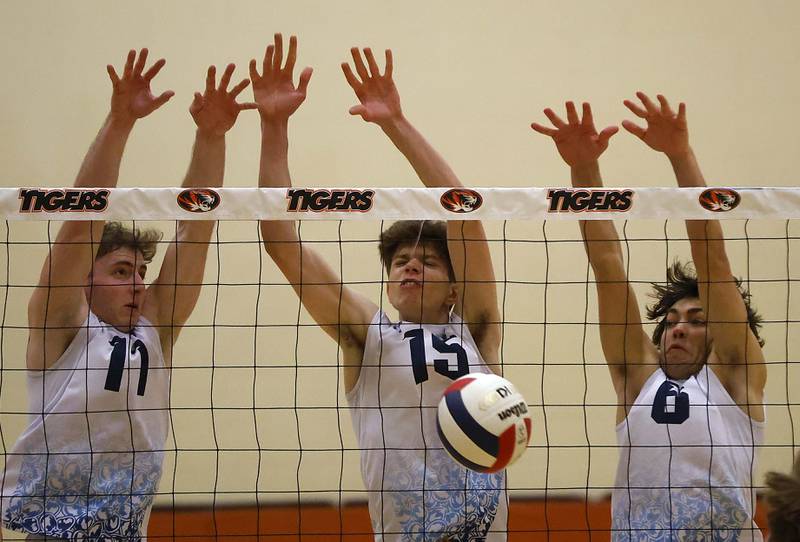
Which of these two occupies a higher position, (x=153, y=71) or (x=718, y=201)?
(x=153, y=71)

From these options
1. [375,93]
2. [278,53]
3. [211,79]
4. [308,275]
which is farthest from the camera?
[375,93]

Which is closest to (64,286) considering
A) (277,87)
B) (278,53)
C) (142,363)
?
(142,363)

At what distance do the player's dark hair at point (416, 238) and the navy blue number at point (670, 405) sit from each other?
1.04 m

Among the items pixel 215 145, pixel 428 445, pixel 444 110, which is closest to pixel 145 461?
pixel 428 445

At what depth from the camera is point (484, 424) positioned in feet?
10.9

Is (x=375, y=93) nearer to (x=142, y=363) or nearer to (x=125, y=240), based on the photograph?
(x=125, y=240)

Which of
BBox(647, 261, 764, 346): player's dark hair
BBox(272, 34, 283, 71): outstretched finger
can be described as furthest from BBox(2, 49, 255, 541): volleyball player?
BBox(647, 261, 764, 346): player's dark hair

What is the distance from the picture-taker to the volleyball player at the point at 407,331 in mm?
3777

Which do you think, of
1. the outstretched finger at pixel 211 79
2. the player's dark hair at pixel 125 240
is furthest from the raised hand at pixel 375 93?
the player's dark hair at pixel 125 240

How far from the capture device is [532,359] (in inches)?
244

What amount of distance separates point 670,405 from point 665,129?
1.24m

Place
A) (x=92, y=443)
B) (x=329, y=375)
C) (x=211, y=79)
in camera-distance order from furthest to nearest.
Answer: (x=329, y=375)
(x=211, y=79)
(x=92, y=443)

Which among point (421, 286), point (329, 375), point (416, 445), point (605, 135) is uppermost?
point (605, 135)

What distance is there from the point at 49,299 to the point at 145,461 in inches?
30.7
